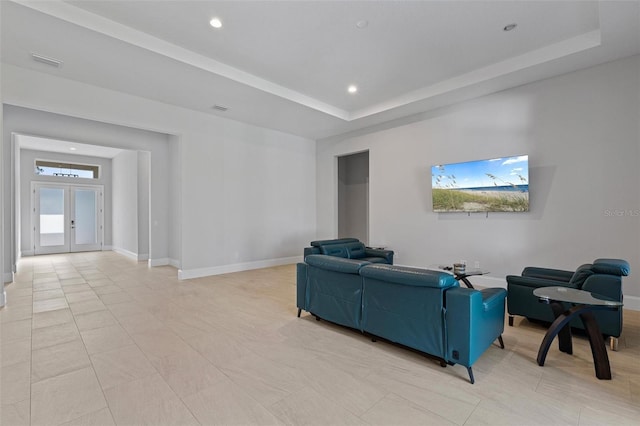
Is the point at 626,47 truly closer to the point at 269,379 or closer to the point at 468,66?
the point at 468,66

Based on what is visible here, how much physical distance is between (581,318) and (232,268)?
587 cm

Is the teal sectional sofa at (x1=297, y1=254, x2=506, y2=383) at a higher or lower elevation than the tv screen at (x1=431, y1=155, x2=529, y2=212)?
lower

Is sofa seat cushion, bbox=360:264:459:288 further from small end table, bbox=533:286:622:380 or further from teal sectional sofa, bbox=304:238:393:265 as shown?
teal sectional sofa, bbox=304:238:393:265

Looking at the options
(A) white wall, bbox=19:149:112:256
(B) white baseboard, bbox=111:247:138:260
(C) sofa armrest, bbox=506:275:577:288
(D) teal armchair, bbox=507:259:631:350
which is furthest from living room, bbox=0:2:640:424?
(A) white wall, bbox=19:149:112:256

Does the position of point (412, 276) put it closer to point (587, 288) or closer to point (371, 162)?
point (587, 288)

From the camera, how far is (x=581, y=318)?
8.32ft

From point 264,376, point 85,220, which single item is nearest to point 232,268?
point 264,376

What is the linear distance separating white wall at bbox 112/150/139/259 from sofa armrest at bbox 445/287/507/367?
8.69 m

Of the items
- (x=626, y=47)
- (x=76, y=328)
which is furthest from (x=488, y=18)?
(x=76, y=328)

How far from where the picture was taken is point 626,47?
374cm

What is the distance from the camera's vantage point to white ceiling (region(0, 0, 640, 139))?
10.7 ft

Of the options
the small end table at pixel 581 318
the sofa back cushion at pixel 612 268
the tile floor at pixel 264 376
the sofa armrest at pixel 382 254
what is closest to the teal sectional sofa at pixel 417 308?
the tile floor at pixel 264 376

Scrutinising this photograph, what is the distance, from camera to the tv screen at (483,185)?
4.70 meters

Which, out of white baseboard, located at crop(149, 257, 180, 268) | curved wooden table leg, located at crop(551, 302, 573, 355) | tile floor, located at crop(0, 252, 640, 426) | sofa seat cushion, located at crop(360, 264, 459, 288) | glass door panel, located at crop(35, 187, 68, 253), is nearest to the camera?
tile floor, located at crop(0, 252, 640, 426)
